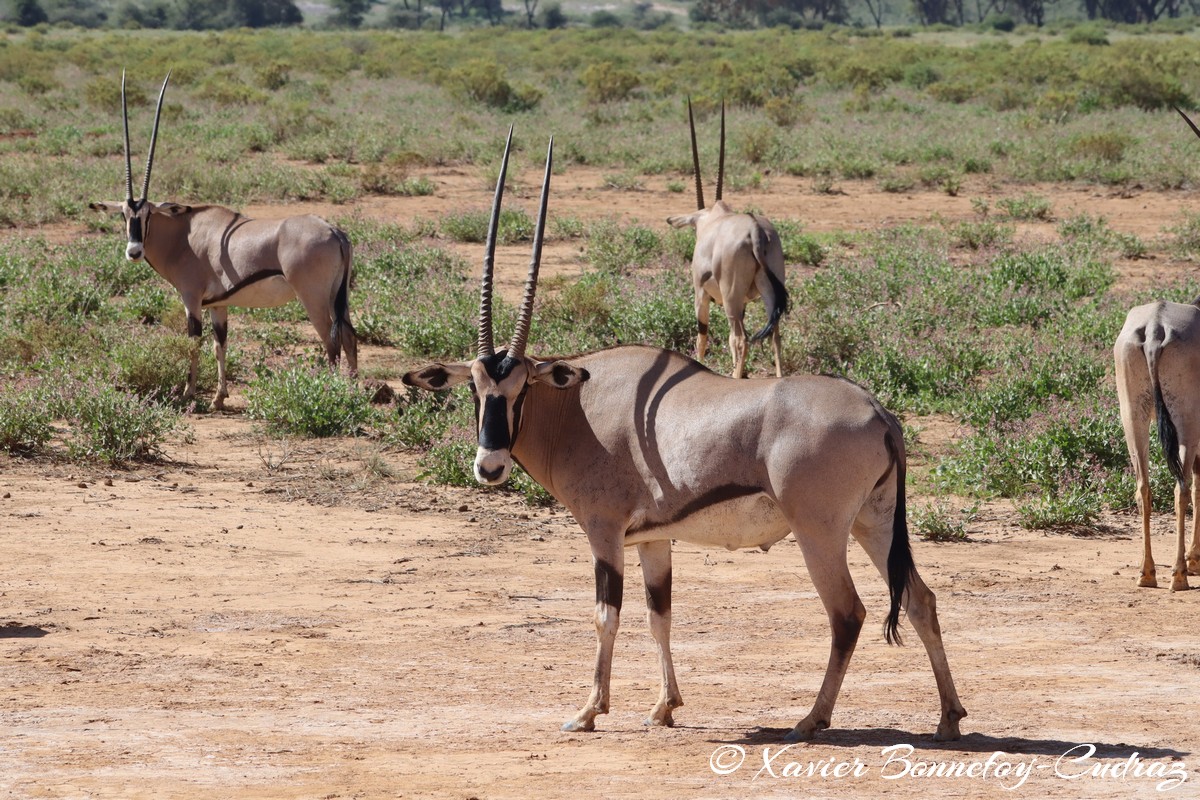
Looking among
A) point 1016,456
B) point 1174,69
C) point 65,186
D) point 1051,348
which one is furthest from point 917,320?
point 1174,69

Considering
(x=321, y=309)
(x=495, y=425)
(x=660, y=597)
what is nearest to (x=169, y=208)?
(x=321, y=309)

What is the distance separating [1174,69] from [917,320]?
101 ft

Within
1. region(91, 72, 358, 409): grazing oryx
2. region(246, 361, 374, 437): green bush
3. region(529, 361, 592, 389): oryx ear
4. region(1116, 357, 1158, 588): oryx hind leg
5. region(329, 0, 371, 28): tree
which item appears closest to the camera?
region(529, 361, 592, 389): oryx ear

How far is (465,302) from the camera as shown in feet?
49.4

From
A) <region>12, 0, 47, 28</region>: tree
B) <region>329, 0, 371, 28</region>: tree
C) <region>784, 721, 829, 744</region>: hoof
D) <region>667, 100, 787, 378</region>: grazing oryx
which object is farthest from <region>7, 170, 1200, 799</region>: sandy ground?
<region>329, 0, 371, 28</region>: tree

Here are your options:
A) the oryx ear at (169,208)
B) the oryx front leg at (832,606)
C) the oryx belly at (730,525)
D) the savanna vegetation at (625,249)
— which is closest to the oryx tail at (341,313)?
the savanna vegetation at (625,249)

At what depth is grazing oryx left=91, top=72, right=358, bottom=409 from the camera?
13.7 meters

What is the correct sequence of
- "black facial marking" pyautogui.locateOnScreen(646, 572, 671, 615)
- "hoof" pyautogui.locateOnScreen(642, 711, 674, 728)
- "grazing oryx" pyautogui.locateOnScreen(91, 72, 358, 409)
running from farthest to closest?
"grazing oryx" pyautogui.locateOnScreen(91, 72, 358, 409)
"black facial marking" pyautogui.locateOnScreen(646, 572, 671, 615)
"hoof" pyautogui.locateOnScreen(642, 711, 674, 728)

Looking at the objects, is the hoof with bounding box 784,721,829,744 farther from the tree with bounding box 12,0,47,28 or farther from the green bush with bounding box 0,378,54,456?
the tree with bounding box 12,0,47,28

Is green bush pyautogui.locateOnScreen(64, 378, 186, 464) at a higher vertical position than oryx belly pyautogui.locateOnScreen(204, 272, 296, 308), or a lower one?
lower

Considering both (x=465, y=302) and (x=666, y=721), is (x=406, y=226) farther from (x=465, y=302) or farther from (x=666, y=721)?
(x=666, y=721)

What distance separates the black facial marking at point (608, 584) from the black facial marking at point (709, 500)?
248 millimetres

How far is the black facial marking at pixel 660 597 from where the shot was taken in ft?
20.5

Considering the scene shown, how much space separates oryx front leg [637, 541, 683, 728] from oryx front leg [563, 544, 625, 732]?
207mm
